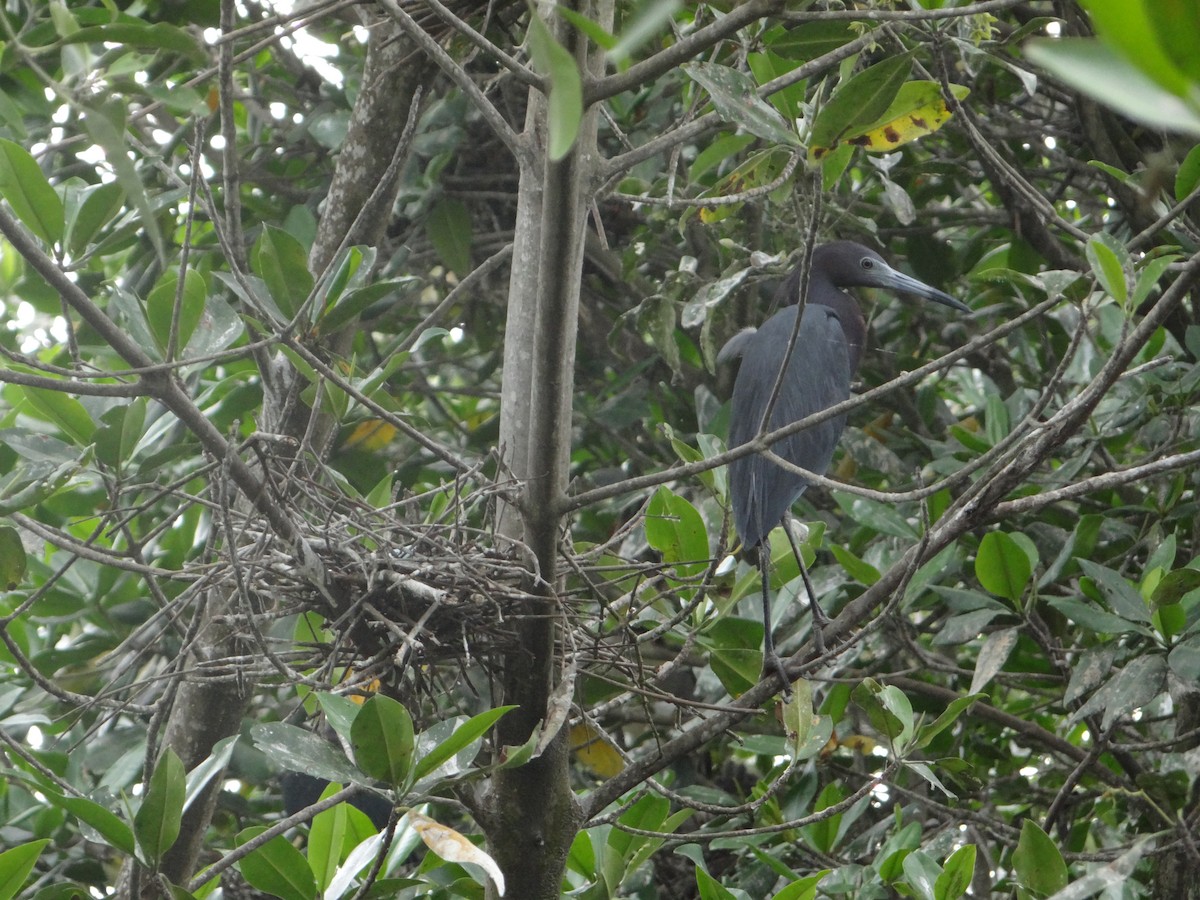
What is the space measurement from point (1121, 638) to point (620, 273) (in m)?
1.69

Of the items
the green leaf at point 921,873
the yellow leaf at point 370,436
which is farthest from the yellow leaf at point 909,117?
the yellow leaf at point 370,436

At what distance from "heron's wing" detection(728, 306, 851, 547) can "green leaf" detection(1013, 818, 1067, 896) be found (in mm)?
852

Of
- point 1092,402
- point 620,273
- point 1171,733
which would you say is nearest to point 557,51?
point 1092,402

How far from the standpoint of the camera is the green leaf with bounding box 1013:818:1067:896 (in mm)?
1993

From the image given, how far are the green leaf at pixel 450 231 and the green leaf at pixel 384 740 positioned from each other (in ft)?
6.51

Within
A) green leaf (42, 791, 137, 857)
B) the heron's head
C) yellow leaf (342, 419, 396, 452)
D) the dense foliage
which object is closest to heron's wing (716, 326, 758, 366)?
the dense foliage

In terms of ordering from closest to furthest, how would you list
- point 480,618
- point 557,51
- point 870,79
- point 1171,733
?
point 557,51, point 870,79, point 480,618, point 1171,733

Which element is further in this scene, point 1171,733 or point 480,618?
point 1171,733

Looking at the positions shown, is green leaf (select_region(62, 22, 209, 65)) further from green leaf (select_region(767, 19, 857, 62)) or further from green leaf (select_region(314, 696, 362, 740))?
green leaf (select_region(767, 19, 857, 62))

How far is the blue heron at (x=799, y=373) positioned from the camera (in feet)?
9.48

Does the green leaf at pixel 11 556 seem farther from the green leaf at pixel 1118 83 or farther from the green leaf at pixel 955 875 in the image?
the green leaf at pixel 1118 83

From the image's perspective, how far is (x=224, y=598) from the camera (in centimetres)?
252

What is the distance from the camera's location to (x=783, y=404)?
11.1ft

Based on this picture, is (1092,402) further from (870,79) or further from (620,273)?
(620,273)
